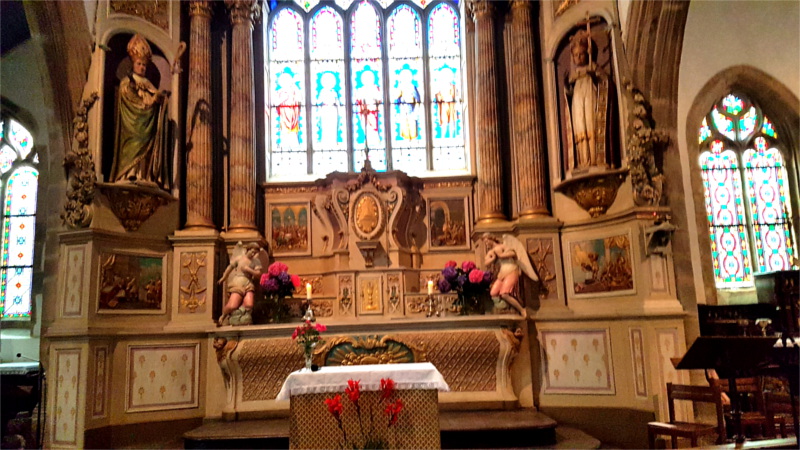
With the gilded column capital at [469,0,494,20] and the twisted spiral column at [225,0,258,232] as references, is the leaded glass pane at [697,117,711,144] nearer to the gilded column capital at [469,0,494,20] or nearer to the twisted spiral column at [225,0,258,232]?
the gilded column capital at [469,0,494,20]

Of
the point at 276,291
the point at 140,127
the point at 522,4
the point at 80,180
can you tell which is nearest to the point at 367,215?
the point at 276,291

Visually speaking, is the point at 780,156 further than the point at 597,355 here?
Yes

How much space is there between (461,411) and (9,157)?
9.34 metres

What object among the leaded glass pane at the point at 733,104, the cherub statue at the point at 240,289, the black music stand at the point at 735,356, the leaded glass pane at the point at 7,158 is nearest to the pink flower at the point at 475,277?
the cherub statue at the point at 240,289

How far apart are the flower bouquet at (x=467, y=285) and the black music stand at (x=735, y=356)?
4.30 meters

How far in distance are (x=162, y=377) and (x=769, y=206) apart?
11278mm

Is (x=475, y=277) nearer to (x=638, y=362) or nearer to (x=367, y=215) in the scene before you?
(x=367, y=215)

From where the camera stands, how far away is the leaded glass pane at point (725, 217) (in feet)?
39.1

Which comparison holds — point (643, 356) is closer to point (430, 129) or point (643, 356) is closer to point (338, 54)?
point (430, 129)

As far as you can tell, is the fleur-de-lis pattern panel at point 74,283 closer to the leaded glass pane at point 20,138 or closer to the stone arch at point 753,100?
the leaded glass pane at point 20,138

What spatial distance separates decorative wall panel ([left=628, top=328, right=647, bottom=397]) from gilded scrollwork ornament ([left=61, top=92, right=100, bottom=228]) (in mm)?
7720

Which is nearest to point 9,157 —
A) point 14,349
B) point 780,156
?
point 14,349

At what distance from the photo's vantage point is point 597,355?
29.9 feet

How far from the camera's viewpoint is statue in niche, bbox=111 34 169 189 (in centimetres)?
933
